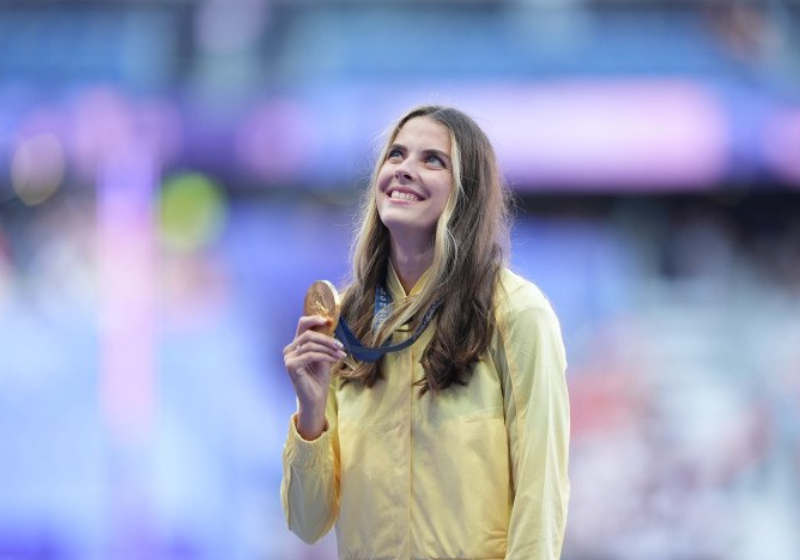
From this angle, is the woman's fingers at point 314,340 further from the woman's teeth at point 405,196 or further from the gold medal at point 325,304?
the woman's teeth at point 405,196

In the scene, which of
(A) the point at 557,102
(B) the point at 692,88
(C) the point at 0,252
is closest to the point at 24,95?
(C) the point at 0,252

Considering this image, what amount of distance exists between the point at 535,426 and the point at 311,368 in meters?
0.41

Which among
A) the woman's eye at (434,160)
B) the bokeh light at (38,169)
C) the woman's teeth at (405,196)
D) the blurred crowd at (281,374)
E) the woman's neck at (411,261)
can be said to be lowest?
the blurred crowd at (281,374)

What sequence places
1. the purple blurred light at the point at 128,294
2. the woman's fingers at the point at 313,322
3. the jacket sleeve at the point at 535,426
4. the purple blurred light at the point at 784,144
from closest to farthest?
the jacket sleeve at the point at 535,426 → the woman's fingers at the point at 313,322 → the purple blurred light at the point at 128,294 → the purple blurred light at the point at 784,144

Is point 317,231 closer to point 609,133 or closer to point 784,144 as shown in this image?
point 609,133

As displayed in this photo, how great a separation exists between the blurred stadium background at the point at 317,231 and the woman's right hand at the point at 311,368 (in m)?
4.19

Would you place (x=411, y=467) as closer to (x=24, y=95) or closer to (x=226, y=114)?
(x=226, y=114)

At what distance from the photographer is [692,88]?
6648mm

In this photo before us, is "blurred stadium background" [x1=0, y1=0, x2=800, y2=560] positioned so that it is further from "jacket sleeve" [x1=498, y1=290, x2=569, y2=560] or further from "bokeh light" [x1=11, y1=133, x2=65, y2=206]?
"jacket sleeve" [x1=498, y1=290, x2=569, y2=560]

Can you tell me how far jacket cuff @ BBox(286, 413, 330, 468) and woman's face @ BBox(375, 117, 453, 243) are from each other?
0.40m

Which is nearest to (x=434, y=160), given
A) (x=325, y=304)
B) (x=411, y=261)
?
(x=411, y=261)

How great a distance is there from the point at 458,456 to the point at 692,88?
4.76m

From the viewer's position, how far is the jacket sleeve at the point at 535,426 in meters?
2.19

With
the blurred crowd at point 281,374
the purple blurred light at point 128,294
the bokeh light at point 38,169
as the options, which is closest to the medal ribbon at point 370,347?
the blurred crowd at point 281,374
